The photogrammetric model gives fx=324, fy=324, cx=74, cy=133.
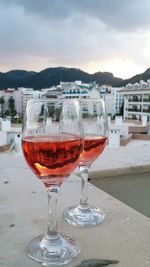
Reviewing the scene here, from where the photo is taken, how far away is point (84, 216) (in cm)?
79

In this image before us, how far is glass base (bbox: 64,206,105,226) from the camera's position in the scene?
29.7 inches

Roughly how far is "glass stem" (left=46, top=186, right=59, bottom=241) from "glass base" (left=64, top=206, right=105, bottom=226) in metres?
0.12

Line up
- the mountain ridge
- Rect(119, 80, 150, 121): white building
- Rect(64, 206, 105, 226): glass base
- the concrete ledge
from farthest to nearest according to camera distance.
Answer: the mountain ridge → Rect(119, 80, 150, 121): white building → the concrete ledge → Rect(64, 206, 105, 226): glass base

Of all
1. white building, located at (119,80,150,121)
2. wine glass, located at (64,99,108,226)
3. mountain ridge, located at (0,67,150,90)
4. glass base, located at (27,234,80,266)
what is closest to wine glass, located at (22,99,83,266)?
glass base, located at (27,234,80,266)

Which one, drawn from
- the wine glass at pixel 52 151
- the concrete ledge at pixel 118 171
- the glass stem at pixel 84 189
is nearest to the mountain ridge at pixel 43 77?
the concrete ledge at pixel 118 171

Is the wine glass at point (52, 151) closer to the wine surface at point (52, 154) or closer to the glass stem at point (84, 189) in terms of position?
the wine surface at point (52, 154)

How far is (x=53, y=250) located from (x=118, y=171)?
63 cm

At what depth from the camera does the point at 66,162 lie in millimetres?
566

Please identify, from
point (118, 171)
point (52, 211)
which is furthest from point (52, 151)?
point (118, 171)

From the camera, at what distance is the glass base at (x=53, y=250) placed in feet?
1.94

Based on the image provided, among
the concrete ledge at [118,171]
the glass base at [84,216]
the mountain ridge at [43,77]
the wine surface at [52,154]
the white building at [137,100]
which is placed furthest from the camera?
the mountain ridge at [43,77]

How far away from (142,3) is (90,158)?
2.96m

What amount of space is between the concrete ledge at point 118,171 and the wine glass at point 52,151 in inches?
20.6

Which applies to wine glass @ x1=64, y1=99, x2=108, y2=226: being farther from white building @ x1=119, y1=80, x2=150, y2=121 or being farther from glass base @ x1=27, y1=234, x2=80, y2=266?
white building @ x1=119, y1=80, x2=150, y2=121
